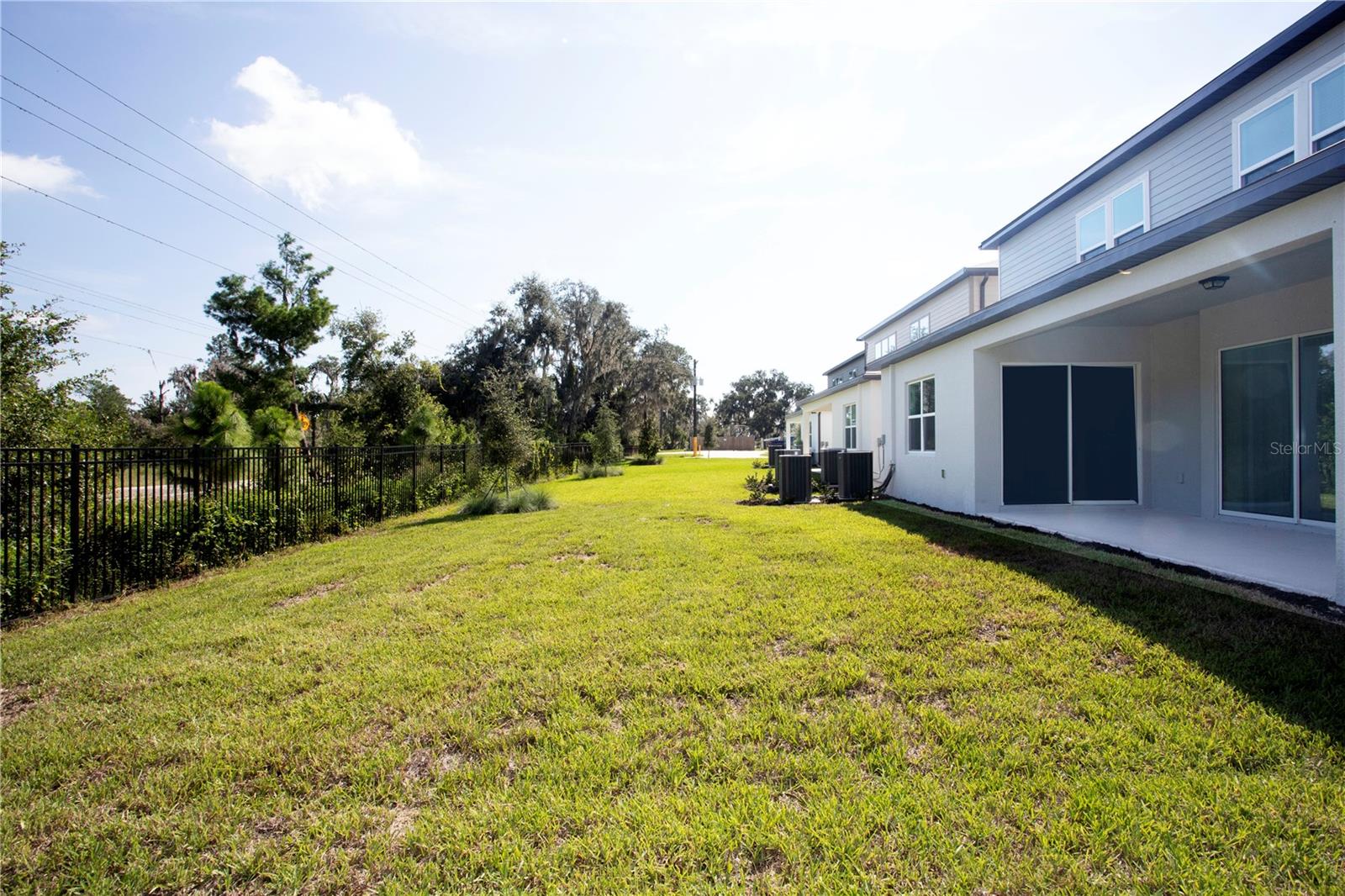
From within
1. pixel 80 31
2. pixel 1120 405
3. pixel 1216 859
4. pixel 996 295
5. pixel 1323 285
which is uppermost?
pixel 80 31

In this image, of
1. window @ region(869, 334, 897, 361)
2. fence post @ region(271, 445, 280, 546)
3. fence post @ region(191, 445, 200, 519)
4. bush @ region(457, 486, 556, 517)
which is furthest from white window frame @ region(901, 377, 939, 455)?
window @ region(869, 334, 897, 361)

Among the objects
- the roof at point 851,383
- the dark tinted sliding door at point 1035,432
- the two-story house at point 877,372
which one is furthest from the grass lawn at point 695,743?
the roof at point 851,383

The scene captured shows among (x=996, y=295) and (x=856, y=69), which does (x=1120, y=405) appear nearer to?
(x=856, y=69)

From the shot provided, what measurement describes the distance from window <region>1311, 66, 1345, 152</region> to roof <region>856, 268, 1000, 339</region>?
909 cm

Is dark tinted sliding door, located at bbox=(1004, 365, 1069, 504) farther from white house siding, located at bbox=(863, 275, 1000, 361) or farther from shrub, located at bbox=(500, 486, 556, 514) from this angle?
shrub, located at bbox=(500, 486, 556, 514)

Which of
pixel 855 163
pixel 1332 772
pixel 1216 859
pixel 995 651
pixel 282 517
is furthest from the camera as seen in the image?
pixel 855 163

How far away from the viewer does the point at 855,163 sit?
9578 mm

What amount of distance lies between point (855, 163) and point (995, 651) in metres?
8.64

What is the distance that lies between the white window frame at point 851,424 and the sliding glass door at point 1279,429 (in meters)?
8.80

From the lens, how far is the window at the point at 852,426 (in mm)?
16969

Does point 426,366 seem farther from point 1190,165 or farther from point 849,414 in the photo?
point 1190,165

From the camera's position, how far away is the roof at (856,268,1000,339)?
17.3 metres

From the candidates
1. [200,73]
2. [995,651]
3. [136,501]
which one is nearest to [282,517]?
[136,501]

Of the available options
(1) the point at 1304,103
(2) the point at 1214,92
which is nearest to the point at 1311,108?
(1) the point at 1304,103
